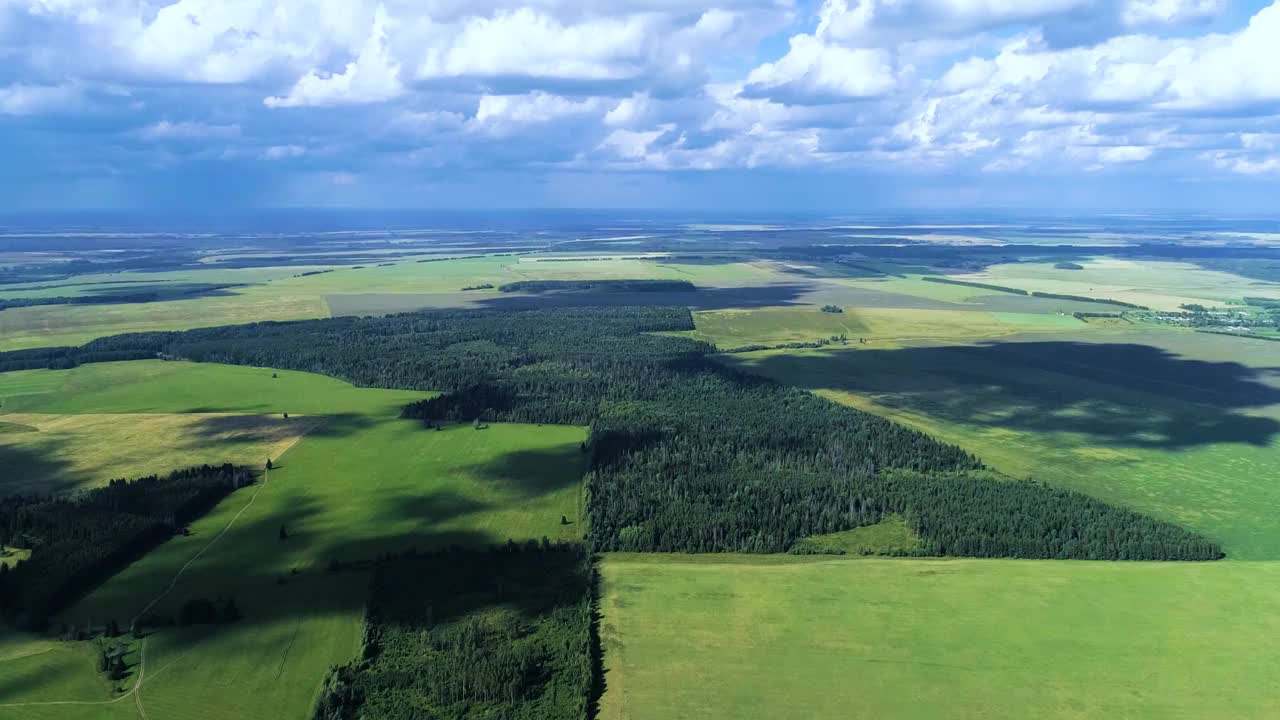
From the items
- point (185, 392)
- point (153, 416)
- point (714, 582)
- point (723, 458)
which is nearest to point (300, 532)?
point (714, 582)

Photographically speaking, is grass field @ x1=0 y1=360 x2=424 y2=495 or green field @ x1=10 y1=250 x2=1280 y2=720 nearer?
green field @ x1=10 y1=250 x2=1280 y2=720

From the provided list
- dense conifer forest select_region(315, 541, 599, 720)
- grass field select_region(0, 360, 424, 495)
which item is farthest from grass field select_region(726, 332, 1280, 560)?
grass field select_region(0, 360, 424, 495)

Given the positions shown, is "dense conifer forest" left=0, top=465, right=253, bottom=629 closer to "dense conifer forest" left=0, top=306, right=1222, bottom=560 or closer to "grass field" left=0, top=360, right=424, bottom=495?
"grass field" left=0, top=360, right=424, bottom=495

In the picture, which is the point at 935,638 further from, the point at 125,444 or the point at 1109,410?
the point at 125,444

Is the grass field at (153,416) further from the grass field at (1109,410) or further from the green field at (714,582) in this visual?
the grass field at (1109,410)

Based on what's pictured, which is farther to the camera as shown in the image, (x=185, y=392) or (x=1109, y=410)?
(x=185, y=392)

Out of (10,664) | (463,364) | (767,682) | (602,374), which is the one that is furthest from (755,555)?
(463,364)
